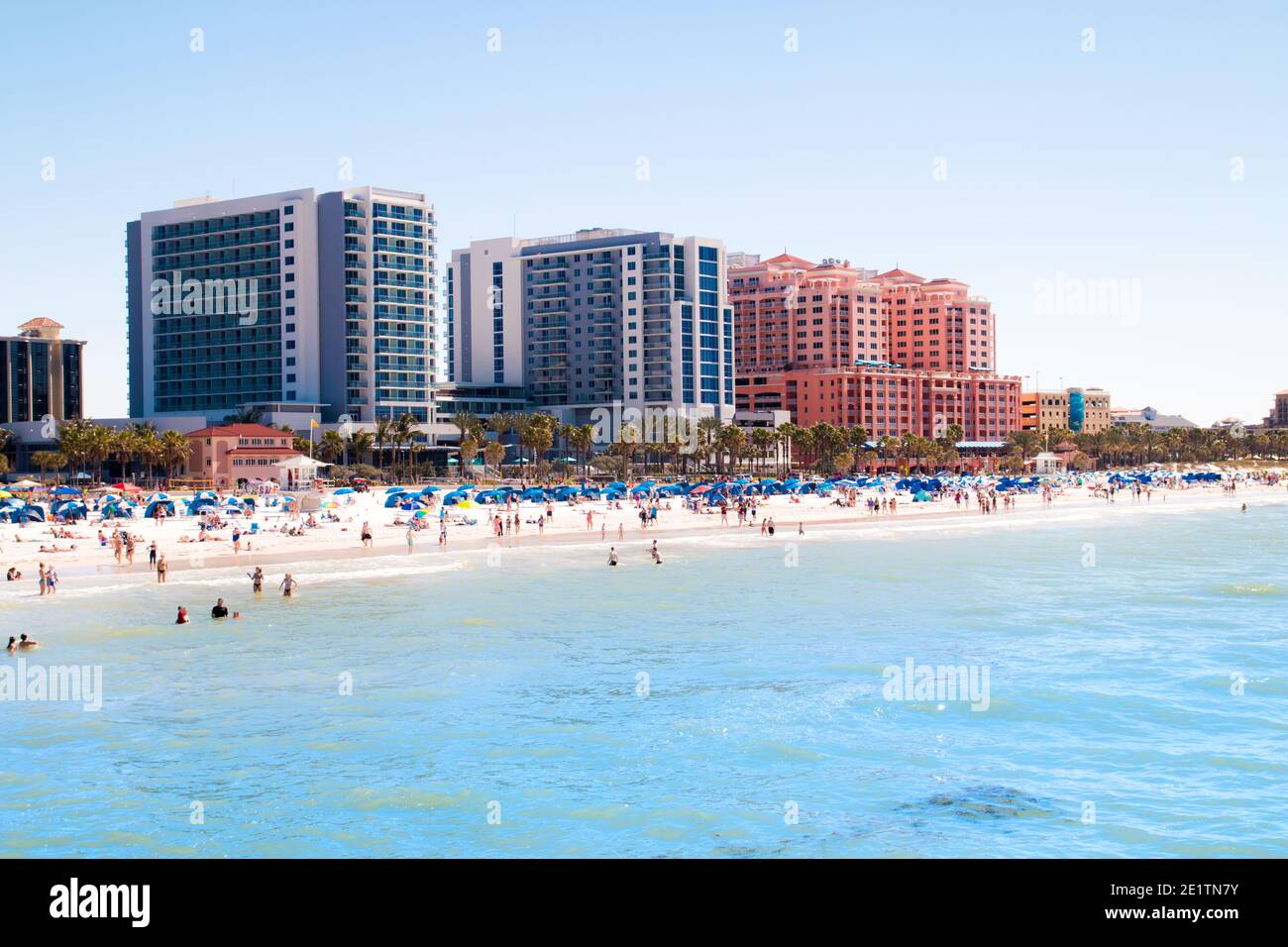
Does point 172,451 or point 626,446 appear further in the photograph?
point 626,446

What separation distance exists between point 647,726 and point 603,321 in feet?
526

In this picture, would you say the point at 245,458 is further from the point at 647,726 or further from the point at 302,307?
the point at 647,726

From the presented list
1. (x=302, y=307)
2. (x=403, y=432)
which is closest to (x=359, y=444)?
(x=403, y=432)

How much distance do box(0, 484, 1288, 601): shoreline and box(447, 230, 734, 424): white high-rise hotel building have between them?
59.6 meters

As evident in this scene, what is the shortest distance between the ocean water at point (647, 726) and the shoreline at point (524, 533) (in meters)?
7.96

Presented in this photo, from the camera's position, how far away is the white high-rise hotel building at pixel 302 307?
15762cm

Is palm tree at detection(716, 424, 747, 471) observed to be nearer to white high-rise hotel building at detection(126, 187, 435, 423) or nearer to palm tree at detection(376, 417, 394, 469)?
white high-rise hotel building at detection(126, 187, 435, 423)

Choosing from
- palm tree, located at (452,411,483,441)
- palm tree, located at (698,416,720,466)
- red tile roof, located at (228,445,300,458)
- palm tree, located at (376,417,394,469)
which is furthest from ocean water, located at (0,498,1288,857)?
palm tree, located at (698,416,720,466)

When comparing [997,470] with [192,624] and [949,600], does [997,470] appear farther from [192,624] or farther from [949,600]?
[192,624]

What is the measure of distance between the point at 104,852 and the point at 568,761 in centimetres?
884

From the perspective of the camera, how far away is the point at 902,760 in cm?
2334

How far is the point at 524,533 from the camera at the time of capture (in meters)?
78.2

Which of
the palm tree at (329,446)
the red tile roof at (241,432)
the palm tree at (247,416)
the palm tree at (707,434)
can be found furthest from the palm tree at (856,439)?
the red tile roof at (241,432)
